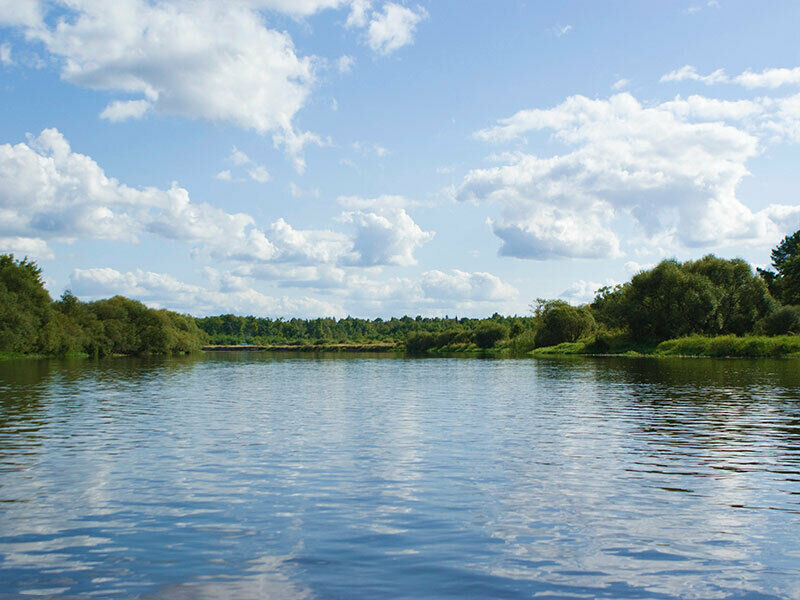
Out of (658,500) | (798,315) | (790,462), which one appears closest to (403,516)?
(658,500)

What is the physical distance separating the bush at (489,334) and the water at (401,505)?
495 feet

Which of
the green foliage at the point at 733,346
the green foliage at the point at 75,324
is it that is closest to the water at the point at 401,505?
the green foliage at the point at 733,346

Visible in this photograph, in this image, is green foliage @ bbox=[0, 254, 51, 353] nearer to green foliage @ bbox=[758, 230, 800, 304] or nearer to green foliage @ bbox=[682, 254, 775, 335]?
green foliage @ bbox=[682, 254, 775, 335]

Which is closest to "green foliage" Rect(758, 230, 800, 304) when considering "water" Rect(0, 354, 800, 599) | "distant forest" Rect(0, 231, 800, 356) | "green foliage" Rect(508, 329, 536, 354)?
"distant forest" Rect(0, 231, 800, 356)

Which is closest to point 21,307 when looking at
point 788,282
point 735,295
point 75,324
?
point 75,324

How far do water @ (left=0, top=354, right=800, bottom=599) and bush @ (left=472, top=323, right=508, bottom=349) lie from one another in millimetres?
150803

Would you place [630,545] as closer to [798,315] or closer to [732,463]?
[732,463]

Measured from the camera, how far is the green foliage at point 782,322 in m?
96.8

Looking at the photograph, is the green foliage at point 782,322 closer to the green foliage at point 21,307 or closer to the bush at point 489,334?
the bush at point 489,334

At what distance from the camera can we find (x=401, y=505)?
48.1 feet

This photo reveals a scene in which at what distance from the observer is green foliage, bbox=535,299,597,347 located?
443 ft

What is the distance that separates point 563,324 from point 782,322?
43.7 m

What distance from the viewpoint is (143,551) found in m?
11.5

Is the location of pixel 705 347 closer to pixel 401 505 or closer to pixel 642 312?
pixel 642 312
